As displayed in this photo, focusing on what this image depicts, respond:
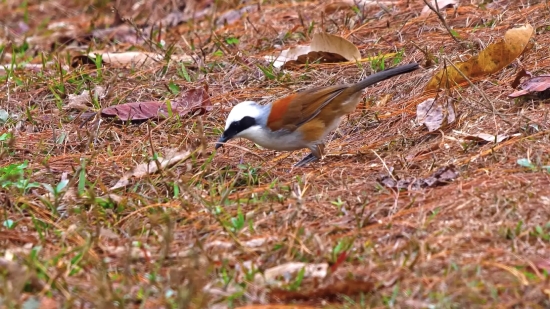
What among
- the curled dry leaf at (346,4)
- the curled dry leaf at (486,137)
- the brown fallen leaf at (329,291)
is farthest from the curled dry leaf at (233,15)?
the brown fallen leaf at (329,291)

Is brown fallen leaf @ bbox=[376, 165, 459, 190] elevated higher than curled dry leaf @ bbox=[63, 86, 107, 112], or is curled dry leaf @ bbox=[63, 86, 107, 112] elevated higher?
brown fallen leaf @ bbox=[376, 165, 459, 190]

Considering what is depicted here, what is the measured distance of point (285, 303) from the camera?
360 centimetres

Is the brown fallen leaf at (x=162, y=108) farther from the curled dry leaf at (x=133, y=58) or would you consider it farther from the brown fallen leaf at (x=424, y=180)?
the brown fallen leaf at (x=424, y=180)

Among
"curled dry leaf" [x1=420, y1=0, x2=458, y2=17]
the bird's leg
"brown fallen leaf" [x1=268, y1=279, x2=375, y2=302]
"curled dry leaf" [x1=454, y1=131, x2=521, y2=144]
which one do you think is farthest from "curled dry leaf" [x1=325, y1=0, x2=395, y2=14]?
"brown fallen leaf" [x1=268, y1=279, x2=375, y2=302]

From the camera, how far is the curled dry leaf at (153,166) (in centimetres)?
516

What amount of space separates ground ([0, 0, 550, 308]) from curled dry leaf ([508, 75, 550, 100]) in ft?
0.16

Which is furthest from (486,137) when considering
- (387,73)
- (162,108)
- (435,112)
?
(162,108)

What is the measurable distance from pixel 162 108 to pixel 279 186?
185 centimetres

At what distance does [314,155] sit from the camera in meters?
5.61

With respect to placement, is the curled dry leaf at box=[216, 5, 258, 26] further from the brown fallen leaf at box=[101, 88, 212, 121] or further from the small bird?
the small bird

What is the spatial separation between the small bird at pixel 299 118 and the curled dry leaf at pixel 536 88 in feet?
2.36

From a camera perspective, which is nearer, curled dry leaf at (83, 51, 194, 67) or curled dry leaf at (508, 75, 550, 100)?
curled dry leaf at (508, 75, 550, 100)

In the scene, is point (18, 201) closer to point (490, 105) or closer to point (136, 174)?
point (136, 174)

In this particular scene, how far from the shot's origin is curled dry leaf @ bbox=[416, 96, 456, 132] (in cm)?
561
